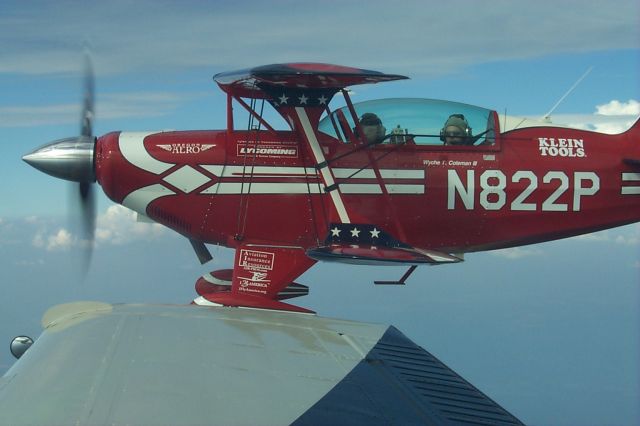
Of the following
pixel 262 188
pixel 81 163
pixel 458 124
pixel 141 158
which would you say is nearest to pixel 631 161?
pixel 458 124

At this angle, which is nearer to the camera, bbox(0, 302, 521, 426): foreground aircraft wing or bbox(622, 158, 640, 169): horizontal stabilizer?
bbox(0, 302, 521, 426): foreground aircraft wing

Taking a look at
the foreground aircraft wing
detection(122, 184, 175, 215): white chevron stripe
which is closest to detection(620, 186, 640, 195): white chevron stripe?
the foreground aircraft wing

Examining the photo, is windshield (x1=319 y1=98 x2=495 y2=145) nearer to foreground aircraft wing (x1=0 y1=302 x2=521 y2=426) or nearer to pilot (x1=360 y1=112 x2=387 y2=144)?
pilot (x1=360 y1=112 x2=387 y2=144)

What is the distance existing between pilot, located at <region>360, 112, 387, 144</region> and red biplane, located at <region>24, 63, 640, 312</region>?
1 centimetres

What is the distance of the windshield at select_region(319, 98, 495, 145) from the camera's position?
A: 9.06m

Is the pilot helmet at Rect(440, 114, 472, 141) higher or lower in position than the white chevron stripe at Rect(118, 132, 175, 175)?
higher

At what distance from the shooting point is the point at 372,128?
9.08m

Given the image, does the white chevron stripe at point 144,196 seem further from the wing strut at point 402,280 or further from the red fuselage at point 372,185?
the wing strut at point 402,280

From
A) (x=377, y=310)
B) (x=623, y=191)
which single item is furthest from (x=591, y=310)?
(x=623, y=191)

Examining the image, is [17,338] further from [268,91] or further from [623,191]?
[623,191]

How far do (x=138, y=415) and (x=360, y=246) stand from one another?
18.9 feet

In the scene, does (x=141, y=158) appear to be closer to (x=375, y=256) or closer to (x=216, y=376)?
(x=375, y=256)

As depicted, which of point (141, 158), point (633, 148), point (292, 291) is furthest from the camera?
point (633, 148)

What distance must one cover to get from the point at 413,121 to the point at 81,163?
3777 millimetres
